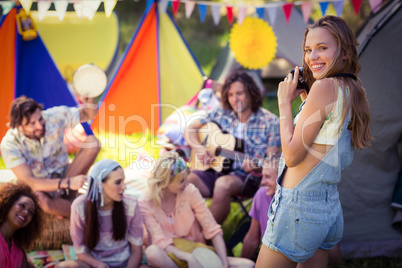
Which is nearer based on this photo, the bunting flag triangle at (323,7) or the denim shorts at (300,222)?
the denim shorts at (300,222)

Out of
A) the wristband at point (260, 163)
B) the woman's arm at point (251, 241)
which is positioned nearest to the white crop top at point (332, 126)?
the woman's arm at point (251, 241)

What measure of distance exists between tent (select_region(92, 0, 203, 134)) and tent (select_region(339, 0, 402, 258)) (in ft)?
8.41

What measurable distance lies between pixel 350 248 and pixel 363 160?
595 millimetres

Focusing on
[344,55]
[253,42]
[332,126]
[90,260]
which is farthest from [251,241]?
[253,42]

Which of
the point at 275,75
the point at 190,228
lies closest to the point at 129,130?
the point at 275,75

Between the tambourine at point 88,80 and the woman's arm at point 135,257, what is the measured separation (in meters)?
1.09

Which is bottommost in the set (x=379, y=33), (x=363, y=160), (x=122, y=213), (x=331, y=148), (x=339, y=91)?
(x=122, y=213)

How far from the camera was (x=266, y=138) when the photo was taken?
3.60 metres

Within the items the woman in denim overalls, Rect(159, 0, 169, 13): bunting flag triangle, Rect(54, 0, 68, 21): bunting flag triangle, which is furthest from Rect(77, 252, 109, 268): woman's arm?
Rect(159, 0, 169, 13): bunting flag triangle

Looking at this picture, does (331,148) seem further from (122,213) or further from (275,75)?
(275,75)

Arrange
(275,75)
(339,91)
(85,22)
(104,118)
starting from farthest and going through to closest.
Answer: (85,22)
(275,75)
(104,118)
(339,91)

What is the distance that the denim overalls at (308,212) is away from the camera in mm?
1610

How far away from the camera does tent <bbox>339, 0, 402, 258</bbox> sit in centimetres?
318

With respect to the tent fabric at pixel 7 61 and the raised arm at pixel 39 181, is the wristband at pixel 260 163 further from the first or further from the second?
the tent fabric at pixel 7 61
